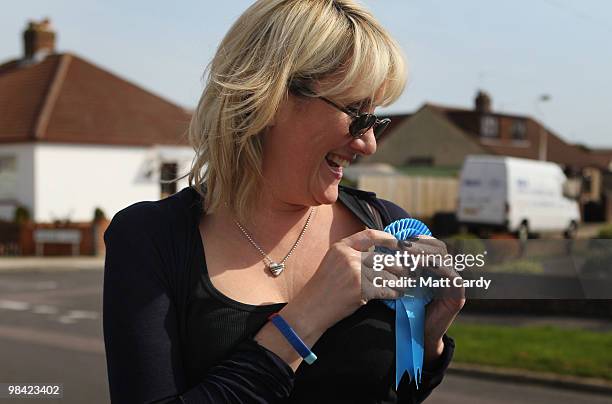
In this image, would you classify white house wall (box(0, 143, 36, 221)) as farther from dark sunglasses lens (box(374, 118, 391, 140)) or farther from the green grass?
dark sunglasses lens (box(374, 118, 391, 140))

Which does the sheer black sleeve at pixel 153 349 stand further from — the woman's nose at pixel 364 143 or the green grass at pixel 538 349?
the green grass at pixel 538 349

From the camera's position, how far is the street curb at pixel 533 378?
25.9ft

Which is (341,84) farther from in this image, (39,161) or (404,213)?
(39,161)

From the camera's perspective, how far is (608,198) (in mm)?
41312

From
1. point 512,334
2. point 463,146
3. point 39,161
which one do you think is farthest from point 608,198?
point 512,334

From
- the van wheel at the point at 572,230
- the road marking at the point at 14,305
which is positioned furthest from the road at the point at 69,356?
the van wheel at the point at 572,230

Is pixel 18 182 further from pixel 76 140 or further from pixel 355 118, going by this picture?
pixel 355 118

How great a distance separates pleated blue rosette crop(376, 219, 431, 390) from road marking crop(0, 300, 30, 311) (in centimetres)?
1283

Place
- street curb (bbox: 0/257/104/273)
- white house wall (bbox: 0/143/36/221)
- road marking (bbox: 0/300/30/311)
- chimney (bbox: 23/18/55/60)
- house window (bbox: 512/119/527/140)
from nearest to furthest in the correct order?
road marking (bbox: 0/300/30/311)
street curb (bbox: 0/257/104/273)
white house wall (bbox: 0/143/36/221)
chimney (bbox: 23/18/55/60)
house window (bbox: 512/119/527/140)

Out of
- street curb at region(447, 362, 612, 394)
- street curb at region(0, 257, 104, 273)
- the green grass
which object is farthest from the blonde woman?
street curb at region(0, 257, 104, 273)

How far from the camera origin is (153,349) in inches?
63.8

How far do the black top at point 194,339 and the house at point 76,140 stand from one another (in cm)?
2432

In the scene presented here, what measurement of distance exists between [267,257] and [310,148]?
0.29 meters

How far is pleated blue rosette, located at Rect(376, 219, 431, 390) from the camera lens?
1.67 metres
